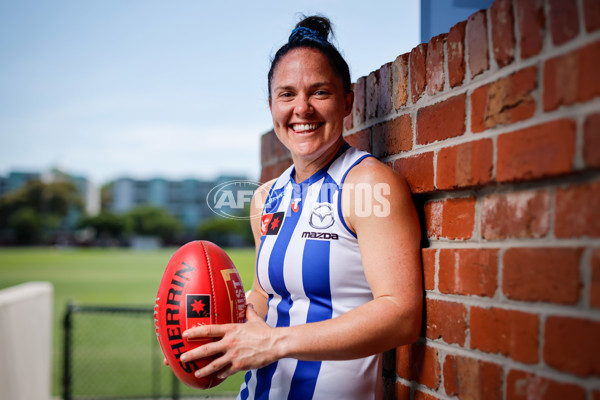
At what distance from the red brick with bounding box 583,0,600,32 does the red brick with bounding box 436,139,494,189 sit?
0.28m

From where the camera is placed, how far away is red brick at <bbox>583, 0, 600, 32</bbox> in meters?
0.78

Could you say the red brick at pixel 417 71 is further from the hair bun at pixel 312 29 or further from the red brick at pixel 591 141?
the red brick at pixel 591 141

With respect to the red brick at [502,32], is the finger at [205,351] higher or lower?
lower

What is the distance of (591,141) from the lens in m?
0.78

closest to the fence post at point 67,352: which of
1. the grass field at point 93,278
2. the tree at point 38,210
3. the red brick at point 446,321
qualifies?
the red brick at point 446,321

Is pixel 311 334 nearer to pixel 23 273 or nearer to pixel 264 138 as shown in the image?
pixel 264 138

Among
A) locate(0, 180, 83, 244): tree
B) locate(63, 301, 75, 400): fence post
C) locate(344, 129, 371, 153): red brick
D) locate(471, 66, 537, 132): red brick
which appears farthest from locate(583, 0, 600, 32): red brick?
locate(0, 180, 83, 244): tree

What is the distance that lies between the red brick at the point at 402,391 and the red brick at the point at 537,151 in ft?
2.20

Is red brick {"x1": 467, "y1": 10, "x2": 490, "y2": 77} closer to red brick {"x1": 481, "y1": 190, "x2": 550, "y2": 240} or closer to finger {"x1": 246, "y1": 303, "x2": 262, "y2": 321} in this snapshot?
red brick {"x1": 481, "y1": 190, "x2": 550, "y2": 240}

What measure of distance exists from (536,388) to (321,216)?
2.10ft

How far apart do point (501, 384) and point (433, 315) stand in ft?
0.83

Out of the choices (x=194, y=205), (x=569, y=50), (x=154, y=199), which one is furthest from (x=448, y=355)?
(x=154, y=199)

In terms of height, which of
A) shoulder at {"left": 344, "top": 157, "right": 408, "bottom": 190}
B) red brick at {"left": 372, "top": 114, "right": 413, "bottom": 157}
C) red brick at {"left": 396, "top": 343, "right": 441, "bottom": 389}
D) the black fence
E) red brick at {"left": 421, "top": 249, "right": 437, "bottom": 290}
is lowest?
the black fence

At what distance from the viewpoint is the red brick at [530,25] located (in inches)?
34.9
